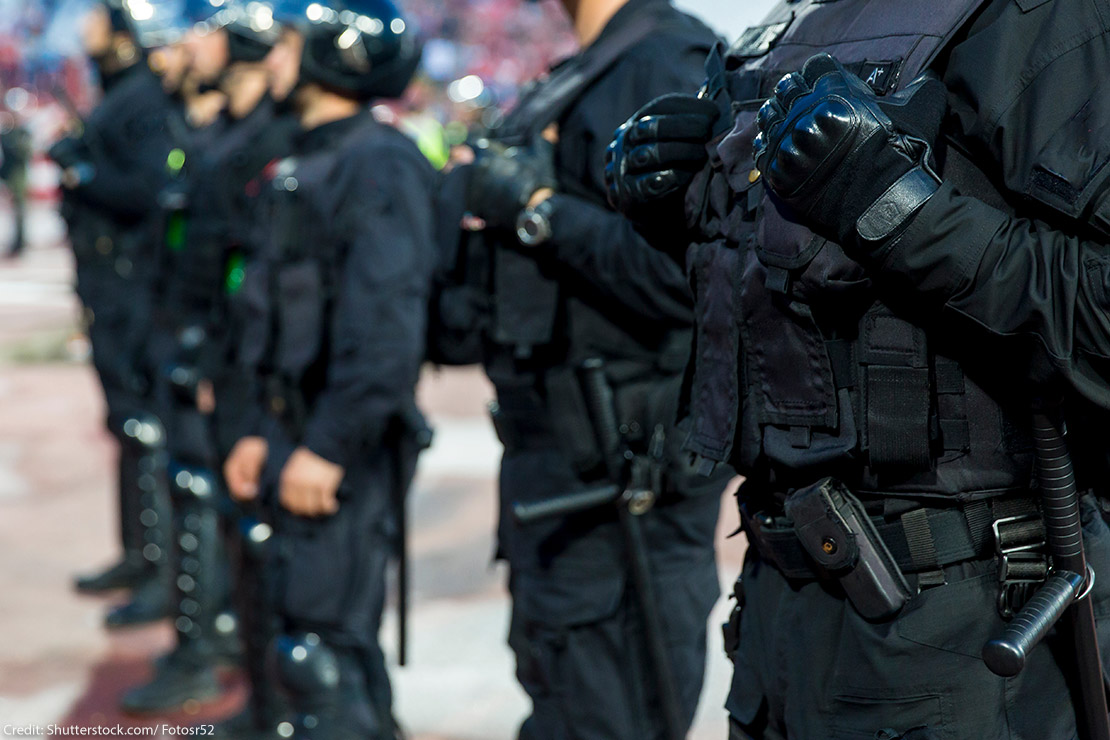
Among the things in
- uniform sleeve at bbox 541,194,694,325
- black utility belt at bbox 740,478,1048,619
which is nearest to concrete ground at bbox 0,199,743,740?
uniform sleeve at bbox 541,194,694,325

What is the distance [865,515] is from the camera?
1.77 metres

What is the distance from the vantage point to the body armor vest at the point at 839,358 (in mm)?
1712

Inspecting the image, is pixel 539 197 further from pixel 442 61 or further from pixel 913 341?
pixel 442 61

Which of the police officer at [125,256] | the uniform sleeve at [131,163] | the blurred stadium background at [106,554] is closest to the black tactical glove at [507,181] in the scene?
the blurred stadium background at [106,554]

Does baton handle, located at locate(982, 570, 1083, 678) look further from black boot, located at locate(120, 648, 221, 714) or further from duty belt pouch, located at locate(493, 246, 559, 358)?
black boot, located at locate(120, 648, 221, 714)

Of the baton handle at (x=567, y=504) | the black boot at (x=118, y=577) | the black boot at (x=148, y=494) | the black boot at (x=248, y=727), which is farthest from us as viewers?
the black boot at (x=118, y=577)

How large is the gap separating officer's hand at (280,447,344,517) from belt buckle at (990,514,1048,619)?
207 centimetres

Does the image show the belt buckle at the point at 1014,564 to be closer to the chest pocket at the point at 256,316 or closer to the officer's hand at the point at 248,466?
the chest pocket at the point at 256,316

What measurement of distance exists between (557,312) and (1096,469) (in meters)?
1.36

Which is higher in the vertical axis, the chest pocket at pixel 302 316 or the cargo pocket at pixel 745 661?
the cargo pocket at pixel 745 661

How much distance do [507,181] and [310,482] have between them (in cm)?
109

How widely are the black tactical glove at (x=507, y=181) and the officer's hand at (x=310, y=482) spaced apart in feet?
2.97

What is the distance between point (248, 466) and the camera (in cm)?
376

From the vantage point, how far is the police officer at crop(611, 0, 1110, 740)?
1597mm
